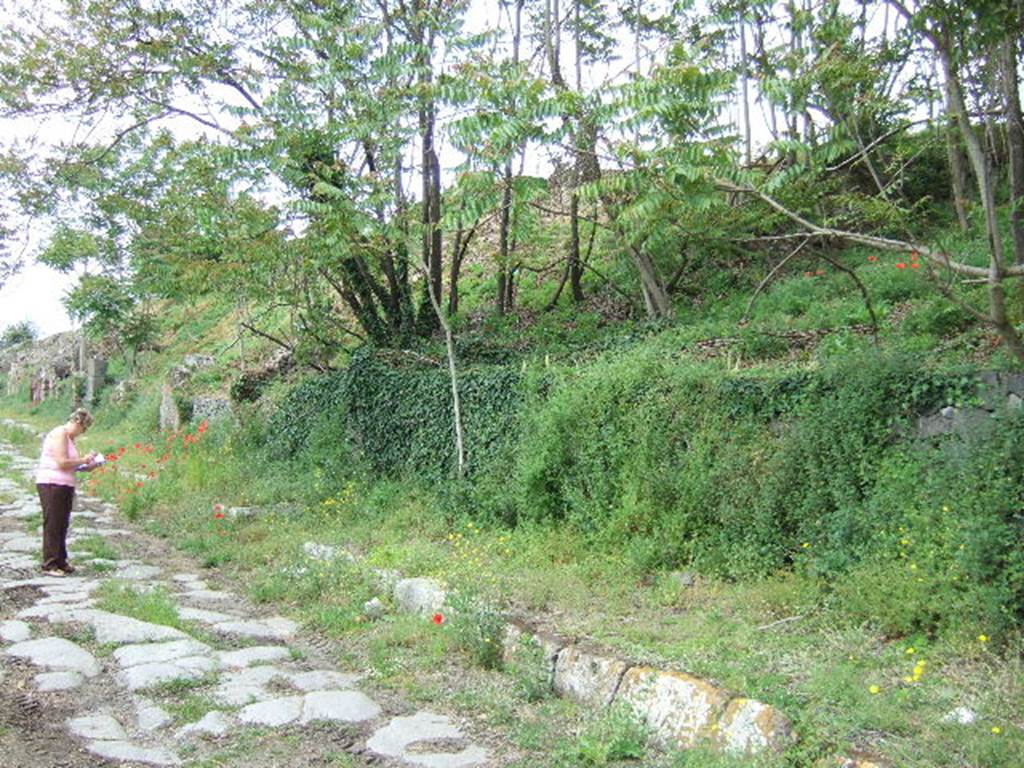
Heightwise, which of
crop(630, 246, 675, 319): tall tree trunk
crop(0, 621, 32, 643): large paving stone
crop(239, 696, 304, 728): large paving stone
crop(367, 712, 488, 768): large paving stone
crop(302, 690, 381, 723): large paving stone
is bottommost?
crop(367, 712, 488, 768): large paving stone

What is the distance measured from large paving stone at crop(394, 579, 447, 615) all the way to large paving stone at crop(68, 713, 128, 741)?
2400 mm

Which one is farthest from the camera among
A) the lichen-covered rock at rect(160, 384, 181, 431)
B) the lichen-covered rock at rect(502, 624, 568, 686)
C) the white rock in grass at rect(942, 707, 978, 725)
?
the lichen-covered rock at rect(160, 384, 181, 431)

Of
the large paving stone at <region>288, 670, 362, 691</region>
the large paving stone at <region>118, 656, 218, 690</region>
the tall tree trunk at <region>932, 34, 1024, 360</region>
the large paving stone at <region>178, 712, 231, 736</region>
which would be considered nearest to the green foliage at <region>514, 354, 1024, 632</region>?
the tall tree trunk at <region>932, 34, 1024, 360</region>

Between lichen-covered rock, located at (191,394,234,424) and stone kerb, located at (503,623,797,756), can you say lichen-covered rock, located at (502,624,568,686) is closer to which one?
stone kerb, located at (503,623,797,756)

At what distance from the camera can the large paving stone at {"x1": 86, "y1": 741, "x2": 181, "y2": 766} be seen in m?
4.37

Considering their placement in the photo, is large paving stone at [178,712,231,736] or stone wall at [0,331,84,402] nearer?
large paving stone at [178,712,231,736]

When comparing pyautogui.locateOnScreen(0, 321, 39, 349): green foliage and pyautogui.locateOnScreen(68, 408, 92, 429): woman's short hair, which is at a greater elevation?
pyautogui.locateOnScreen(0, 321, 39, 349): green foliage

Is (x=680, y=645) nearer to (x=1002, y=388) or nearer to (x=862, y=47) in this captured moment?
(x=1002, y=388)

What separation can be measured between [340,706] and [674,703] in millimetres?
1993

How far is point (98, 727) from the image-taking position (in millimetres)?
4797

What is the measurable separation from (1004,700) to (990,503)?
1519 mm

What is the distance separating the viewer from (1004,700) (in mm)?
4113

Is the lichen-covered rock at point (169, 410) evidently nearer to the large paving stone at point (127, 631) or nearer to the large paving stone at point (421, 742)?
the large paving stone at point (127, 631)

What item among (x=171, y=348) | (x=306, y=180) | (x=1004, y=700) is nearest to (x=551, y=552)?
(x=1004, y=700)
